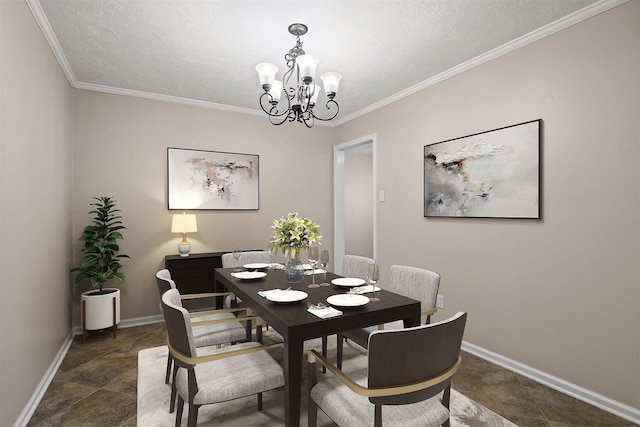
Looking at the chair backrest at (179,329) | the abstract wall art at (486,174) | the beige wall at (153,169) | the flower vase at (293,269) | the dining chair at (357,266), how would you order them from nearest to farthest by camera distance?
the chair backrest at (179,329)
the flower vase at (293,269)
the abstract wall art at (486,174)
the dining chair at (357,266)
the beige wall at (153,169)

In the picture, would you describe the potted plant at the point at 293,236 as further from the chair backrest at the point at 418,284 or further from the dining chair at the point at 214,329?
the chair backrest at the point at 418,284

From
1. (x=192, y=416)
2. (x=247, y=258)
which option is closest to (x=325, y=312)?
(x=192, y=416)

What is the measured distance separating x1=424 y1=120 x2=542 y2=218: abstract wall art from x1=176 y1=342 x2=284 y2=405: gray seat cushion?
7.17 feet

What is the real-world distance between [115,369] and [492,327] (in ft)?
10.3

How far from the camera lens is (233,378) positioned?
1.69 m

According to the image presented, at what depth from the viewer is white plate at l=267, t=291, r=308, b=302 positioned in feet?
6.29

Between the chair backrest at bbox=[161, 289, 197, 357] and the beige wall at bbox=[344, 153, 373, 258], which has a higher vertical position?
the beige wall at bbox=[344, 153, 373, 258]

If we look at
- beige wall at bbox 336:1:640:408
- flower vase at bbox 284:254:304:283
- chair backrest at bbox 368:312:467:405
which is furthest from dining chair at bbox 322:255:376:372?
chair backrest at bbox 368:312:467:405

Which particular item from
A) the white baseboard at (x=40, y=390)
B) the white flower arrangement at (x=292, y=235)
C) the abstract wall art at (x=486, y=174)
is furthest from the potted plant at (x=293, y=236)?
the white baseboard at (x=40, y=390)

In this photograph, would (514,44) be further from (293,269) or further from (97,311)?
(97,311)

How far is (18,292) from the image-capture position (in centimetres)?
199

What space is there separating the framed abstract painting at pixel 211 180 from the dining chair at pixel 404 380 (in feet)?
10.3

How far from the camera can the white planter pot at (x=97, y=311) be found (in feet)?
10.7

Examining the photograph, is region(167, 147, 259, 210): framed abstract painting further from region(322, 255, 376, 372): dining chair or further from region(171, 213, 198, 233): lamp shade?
region(322, 255, 376, 372): dining chair
